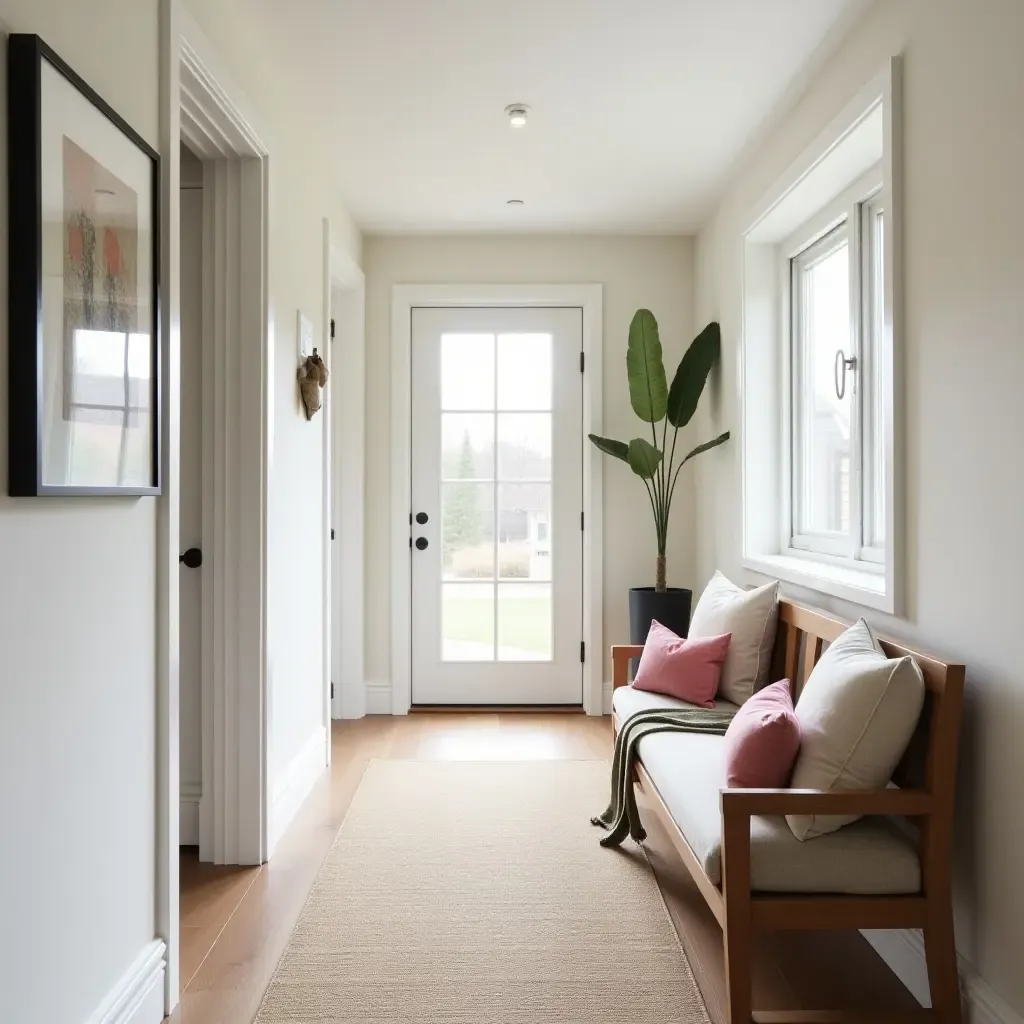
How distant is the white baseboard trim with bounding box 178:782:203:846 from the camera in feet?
9.04

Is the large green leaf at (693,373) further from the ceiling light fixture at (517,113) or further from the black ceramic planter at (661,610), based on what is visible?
the ceiling light fixture at (517,113)

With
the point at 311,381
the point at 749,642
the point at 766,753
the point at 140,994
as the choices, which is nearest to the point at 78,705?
the point at 140,994

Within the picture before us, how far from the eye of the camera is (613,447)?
4.09m

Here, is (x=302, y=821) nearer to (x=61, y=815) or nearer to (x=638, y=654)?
(x=638, y=654)

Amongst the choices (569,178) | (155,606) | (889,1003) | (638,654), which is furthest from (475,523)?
(889,1003)

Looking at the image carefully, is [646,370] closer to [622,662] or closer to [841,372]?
[841,372]

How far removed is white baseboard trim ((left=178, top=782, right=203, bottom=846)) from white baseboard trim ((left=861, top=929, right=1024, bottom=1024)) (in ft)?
6.58

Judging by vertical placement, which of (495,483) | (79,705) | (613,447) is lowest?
(79,705)

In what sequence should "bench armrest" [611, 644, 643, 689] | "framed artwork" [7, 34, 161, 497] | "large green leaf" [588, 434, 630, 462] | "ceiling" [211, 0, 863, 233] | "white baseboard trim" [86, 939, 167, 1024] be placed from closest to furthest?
1. "framed artwork" [7, 34, 161, 497]
2. "white baseboard trim" [86, 939, 167, 1024]
3. "ceiling" [211, 0, 863, 233]
4. "bench armrest" [611, 644, 643, 689]
5. "large green leaf" [588, 434, 630, 462]

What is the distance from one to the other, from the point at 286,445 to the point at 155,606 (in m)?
1.19

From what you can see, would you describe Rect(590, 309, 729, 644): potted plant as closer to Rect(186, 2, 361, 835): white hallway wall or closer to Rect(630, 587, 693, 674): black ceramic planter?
Rect(630, 587, 693, 674): black ceramic planter

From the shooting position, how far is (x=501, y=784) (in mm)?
3375

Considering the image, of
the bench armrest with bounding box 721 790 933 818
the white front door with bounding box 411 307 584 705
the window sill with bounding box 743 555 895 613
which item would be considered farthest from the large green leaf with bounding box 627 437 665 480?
the bench armrest with bounding box 721 790 933 818

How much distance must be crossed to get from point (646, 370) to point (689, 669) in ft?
5.24
